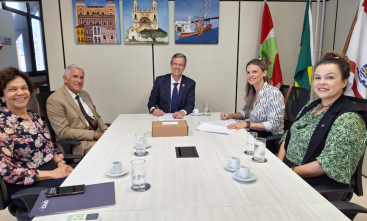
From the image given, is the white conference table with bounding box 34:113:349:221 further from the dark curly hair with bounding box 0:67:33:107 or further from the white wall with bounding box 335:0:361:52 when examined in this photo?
the white wall with bounding box 335:0:361:52

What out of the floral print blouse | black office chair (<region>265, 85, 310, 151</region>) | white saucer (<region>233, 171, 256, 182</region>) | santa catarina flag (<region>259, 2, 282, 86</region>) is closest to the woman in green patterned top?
white saucer (<region>233, 171, 256, 182</region>)

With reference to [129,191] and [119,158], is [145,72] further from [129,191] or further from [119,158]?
[129,191]

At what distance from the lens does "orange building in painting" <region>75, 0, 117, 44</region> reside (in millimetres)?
3295

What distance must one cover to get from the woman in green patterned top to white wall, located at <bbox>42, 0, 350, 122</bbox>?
1.96 metres

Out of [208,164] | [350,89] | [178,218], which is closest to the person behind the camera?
[178,218]

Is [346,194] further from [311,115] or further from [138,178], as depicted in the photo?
[138,178]

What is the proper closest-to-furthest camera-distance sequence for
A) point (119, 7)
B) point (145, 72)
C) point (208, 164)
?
point (208, 164)
point (119, 7)
point (145, 72)

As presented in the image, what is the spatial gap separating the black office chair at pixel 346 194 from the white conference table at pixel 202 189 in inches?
4.0

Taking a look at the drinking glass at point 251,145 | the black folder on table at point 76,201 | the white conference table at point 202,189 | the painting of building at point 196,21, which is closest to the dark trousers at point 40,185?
the white conference table at point 202,189

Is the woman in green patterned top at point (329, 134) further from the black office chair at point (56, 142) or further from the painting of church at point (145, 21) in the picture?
the painting of church at point (145, 21)

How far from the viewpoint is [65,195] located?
1079mm

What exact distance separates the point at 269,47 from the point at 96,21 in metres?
2.40

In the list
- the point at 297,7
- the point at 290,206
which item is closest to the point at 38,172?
the point at 290,206

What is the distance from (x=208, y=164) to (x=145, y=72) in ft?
7.79
